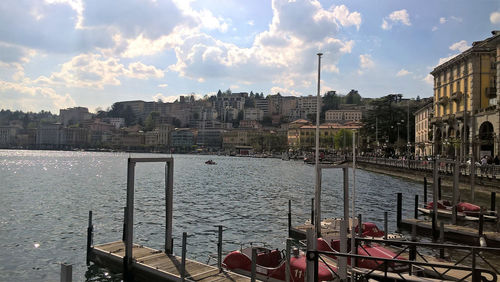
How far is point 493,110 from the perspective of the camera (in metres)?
51.0

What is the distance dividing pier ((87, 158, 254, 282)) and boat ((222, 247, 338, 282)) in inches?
40.0

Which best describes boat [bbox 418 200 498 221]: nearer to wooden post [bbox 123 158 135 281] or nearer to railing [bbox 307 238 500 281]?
railing [bbox 307 238 500 281]

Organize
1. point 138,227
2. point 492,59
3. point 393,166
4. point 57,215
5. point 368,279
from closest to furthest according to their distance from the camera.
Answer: point 368,279
point 138,227
point 57,215
point 492,59
point 393,166

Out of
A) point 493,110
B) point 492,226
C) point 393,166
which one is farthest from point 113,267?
point 393,166

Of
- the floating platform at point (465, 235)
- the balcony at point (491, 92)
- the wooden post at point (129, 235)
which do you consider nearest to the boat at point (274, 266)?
the wooden post at point (129, 235)

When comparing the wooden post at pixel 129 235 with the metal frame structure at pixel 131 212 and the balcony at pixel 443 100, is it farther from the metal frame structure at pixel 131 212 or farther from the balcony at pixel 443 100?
the balcony at pixel 443 100

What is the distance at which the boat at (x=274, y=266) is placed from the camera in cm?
1355

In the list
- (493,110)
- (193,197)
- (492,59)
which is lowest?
(193,197)

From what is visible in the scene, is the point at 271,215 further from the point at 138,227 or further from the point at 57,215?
the point at 57,215

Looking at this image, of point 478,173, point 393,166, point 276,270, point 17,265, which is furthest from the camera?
point 393,166

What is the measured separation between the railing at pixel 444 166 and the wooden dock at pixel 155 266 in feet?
50.3

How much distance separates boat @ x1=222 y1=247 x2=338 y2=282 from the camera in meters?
13.5

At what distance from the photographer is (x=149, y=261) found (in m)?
15.2

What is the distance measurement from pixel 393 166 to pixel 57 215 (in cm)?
5820
